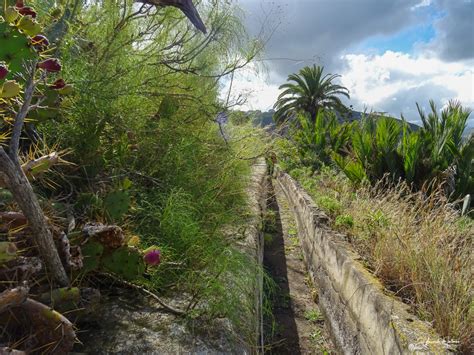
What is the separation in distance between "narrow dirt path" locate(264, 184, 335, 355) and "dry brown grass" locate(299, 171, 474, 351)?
0.95 m

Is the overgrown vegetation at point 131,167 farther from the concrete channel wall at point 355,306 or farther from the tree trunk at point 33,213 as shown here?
the concrete channel wall at point 355,306

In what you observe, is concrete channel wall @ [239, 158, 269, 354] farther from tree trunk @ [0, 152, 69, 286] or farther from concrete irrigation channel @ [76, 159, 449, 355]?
tree trunk @ [0, 152, 69, 286]

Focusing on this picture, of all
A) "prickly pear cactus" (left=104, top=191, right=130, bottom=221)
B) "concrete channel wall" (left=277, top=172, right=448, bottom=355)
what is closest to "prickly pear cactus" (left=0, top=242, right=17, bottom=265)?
"prickly pear cactus" (left=104, top=191, right=130, bottom=221)

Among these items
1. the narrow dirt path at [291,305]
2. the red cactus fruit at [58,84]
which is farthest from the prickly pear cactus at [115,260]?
the narrow dirt path at [291,305]

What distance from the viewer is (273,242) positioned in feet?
22.7

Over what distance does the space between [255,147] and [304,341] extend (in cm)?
236

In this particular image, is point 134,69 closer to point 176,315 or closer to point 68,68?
point 68,68

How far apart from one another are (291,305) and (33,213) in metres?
3.86

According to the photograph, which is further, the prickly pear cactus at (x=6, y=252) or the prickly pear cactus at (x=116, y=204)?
the prickly pear cactus at (x=116, y=204)

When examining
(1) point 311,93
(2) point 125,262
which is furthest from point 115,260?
(1) point 311,93

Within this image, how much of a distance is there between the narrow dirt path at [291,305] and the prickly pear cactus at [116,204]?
120 centimetres

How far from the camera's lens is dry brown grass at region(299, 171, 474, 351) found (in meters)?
2.84

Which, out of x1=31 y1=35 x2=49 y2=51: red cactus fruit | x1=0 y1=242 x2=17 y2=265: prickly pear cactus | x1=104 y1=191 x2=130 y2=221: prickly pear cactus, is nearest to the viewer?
x1=0 y1=242 x2=17 y2=265: prickly pear cactus

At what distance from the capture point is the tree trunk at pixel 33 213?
1459 mm
